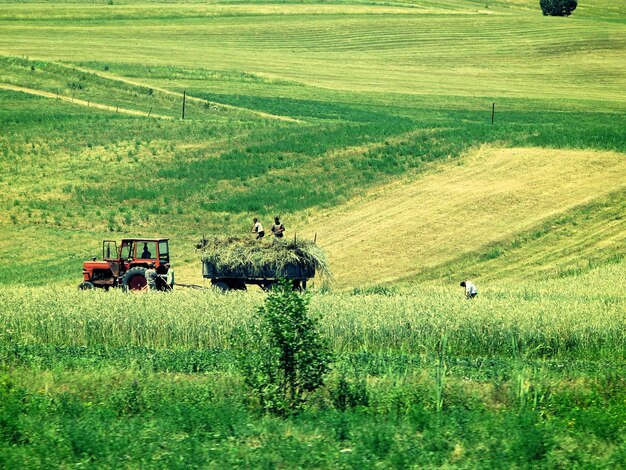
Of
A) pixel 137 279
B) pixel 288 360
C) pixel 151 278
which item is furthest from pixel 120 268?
pixel 288 360

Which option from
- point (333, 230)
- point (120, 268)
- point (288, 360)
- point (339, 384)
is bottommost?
point (333, 230)

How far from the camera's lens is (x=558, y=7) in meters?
107

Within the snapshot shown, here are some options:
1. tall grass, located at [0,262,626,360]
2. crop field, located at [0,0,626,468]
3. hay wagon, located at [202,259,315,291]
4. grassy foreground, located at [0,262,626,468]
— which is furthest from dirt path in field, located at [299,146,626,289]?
tall grass, located at [0,262,626,360]

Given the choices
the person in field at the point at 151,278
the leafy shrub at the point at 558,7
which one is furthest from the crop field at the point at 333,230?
the leafy shrub at the point at 558,7

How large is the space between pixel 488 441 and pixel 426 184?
26.9 metres

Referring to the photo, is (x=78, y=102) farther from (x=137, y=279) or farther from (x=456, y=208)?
(x=137, y=279)

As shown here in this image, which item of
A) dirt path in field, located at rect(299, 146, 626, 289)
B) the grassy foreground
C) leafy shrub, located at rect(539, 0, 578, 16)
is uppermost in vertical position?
leafy shrub, located at rect(539, 0, 578, 16)

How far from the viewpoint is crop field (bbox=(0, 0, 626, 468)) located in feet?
47.7

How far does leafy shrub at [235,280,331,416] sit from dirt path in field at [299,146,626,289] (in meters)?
13.5

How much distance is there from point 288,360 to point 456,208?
21.1 m

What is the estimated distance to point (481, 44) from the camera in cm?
8788

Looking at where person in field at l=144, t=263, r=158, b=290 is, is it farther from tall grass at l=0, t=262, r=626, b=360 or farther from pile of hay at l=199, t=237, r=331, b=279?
tall grass at l=0, t=262, r=626, b=360

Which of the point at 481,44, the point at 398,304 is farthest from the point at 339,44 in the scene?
the point at 398,304

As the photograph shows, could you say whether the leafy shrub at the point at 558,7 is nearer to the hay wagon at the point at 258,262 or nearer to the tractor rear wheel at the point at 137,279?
the hay wagon at the point at 258,262
